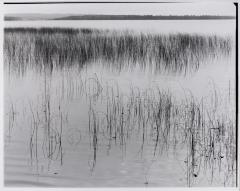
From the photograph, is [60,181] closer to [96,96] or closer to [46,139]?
[46,139]

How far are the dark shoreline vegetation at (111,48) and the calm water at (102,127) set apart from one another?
46 mm

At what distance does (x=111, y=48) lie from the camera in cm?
341

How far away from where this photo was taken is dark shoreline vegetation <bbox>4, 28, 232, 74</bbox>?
11.1ft

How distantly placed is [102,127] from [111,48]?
1.72 feet

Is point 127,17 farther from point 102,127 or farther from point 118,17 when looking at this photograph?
point 102,127

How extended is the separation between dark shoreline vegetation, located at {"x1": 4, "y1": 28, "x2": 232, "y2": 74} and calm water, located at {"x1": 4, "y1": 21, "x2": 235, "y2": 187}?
0.15 ft

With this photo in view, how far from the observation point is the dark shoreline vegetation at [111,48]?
11.1ft

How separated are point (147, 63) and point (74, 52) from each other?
19.2 inches

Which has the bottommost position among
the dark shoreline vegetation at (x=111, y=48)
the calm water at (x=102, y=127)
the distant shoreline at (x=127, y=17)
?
the calm water at (x=102, y=127)

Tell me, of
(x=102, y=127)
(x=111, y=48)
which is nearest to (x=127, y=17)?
(x=111, y=48)

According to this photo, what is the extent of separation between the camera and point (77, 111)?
3.39m

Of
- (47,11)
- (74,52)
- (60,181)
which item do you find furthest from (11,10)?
(60,181)

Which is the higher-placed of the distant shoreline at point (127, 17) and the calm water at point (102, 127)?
the distant shoreline at point (127, 17)

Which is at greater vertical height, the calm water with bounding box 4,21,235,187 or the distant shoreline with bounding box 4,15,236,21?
the distant shoreline with bounding box 4,15,236,21
